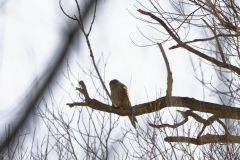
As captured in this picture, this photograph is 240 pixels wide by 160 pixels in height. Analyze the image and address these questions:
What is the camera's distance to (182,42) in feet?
15.6

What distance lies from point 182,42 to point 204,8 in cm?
54

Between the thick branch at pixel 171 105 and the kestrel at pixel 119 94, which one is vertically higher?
the kestrel at pixel 119 94

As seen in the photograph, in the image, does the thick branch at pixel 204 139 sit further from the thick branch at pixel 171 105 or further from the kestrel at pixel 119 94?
the kestrel at pixel 119 94

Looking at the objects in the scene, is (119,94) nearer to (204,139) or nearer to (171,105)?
(171,105)

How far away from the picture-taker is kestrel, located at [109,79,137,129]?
7.67 metres

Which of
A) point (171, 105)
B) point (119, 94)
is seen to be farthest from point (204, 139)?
point (119, 94)

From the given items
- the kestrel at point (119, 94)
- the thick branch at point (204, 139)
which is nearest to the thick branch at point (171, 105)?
the thick branch at point (204, 139)

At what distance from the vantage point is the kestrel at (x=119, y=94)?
25.2ft

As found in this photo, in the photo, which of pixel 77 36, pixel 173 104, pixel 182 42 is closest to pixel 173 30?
pixel 182 42

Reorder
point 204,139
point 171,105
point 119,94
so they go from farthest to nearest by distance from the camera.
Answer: point 119,94 → point 171,105 → point 204,139

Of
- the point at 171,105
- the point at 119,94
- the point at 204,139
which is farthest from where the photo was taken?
the point at 119,94

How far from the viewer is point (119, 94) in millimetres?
7938

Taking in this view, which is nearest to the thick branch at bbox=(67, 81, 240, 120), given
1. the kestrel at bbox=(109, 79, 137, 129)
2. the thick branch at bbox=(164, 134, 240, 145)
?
the thick branch at bbox=(164, 134, 240, 145)

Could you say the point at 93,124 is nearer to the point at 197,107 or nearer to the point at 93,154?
the point at 93,154
